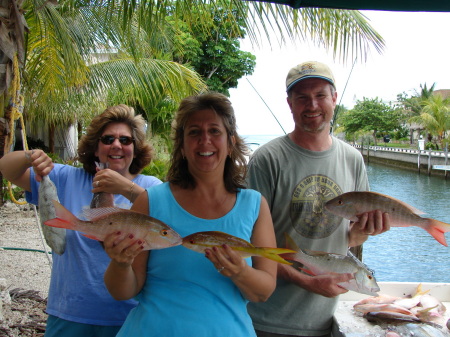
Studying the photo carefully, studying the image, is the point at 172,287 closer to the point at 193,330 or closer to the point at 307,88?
the point at 193,330

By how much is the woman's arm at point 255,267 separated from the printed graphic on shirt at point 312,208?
0.41 meters

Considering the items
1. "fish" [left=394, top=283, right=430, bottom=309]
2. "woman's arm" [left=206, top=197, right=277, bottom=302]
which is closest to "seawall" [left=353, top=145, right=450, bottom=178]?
"fish" [left=394, top=283, right=430, bottom=309]

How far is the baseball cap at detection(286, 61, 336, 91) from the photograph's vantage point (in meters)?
2.19

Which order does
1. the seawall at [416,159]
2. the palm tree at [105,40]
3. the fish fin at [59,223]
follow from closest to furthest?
the fish fin at [59,223]
the palm tree at [105,40]
the seawall at [416,159]

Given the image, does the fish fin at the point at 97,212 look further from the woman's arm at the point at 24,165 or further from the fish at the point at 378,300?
the fish at the point at 378,300

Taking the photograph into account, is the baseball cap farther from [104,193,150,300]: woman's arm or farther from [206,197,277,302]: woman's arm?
[104,193,150,300]: woman's arm

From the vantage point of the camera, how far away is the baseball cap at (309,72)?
2193 mm

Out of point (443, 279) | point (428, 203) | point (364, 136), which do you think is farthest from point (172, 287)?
point (364, 136)

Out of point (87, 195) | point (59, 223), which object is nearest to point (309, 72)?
point (87, 195)

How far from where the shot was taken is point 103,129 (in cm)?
234

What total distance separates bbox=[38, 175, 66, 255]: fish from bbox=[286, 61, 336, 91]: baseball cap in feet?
4.30

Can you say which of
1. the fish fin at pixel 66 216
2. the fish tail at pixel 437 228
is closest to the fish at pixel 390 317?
the fish tail at pixel 437 228

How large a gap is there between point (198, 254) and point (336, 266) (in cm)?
77

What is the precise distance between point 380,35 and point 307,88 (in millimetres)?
3114
